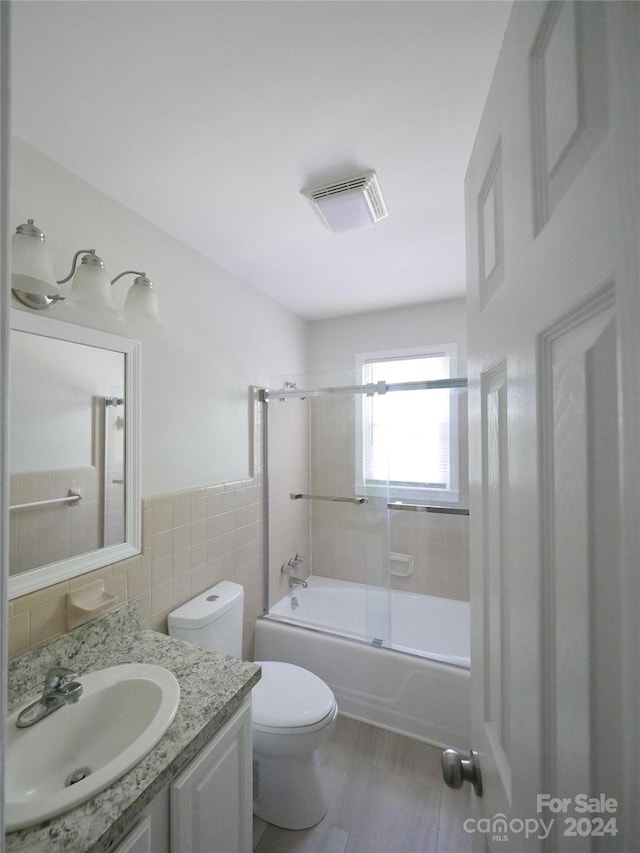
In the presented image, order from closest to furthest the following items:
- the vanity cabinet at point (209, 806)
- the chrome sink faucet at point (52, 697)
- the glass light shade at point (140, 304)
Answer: the vanity cabinet at point (209, 806)
the chrome sink faucet at point (52, 697)
the glass light shade at point (140, 304)

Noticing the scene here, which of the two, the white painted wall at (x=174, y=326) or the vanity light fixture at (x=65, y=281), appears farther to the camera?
the white painted wall at (x=174, y=326)

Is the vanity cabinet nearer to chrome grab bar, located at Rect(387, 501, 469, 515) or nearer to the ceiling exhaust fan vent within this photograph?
chrome grab bar, located at Rect(387, 501, 469, 515)

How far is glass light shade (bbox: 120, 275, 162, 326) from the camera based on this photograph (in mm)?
1336

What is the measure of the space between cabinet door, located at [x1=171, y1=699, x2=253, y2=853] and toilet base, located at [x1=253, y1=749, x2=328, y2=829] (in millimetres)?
356

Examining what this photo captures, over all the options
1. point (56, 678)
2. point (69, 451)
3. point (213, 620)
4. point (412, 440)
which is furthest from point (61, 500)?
point (412, 440)

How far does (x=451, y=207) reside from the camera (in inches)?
59.6

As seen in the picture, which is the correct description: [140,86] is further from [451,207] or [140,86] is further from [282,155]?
[451,207]

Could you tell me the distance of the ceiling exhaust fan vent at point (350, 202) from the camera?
135 cm

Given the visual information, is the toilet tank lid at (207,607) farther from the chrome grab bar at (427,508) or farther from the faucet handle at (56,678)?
the chrome grab bar at (427,508)

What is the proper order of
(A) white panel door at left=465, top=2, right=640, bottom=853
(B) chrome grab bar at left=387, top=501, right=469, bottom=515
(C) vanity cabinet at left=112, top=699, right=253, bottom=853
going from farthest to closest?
1. (B) chrome grab bar at left=387, top=501, right=469, bottom=515
2. (C) vanity cabinet at left=112, top=699, right=253, bottom=853
3. (A) white panel door at left=465, top=2, right=640, bottom=853

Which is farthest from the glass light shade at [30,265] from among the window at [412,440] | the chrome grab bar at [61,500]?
the window at [412,440]

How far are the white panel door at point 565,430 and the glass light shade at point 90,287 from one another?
120 centimetres

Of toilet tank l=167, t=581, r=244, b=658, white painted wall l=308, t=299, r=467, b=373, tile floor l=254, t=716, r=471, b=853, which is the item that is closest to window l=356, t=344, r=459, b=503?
white painted wall l=308, t=299, r=467, b=373

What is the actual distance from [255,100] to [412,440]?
75.6 inches
